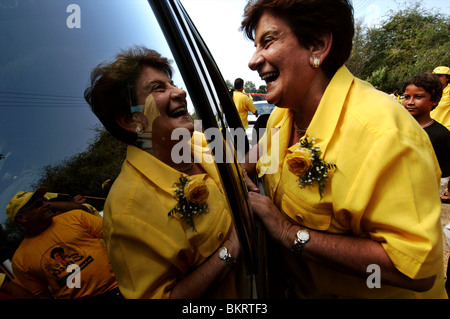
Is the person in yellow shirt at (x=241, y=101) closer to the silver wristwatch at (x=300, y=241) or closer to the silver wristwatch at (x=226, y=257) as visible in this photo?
the silver wristwatch at (x=300, y=241)

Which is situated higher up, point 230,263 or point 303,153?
point 303,153

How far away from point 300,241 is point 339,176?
0.32 metres

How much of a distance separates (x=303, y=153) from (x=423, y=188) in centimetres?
44

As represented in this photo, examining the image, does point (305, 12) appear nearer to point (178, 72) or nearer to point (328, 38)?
point (328, 38)

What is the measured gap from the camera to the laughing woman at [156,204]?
704 mm

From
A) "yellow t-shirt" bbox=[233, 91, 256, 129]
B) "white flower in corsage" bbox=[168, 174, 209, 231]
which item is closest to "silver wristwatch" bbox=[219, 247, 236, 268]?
"white flower in corsage" bbox=[168, 174, 209, 231]

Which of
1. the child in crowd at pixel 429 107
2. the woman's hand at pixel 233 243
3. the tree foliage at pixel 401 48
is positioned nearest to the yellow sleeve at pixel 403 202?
the woman's hand at pixel 233 243

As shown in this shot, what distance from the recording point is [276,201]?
131 centimetres

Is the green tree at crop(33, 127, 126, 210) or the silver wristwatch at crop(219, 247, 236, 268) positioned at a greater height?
the green tree at crop(33, 127, 126, 210)

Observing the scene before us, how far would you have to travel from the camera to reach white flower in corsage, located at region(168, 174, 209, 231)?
0.78 m

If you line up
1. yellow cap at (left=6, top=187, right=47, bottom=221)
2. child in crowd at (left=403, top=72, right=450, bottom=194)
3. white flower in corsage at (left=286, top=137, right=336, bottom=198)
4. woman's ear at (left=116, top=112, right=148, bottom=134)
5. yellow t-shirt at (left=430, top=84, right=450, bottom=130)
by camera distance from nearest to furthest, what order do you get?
yellow cap at (left=6, top=187, right=47, bottom=221) → woman's ear at (left=116, top=112, right=148, bottom=134) → white flower in corsage at (left=286, top=137, right=336, bottom=198) → child in crowd at (left=403, top=72, right=450, bottom=194) → yellow t-shirt at (left=430, top=84, right=450, bottom=130)

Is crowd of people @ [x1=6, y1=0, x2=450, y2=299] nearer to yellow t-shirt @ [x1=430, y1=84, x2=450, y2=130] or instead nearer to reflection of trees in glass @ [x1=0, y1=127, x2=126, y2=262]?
reflection of trees in glass @ [x1=0, y1=127, x2=126, y2=262]
